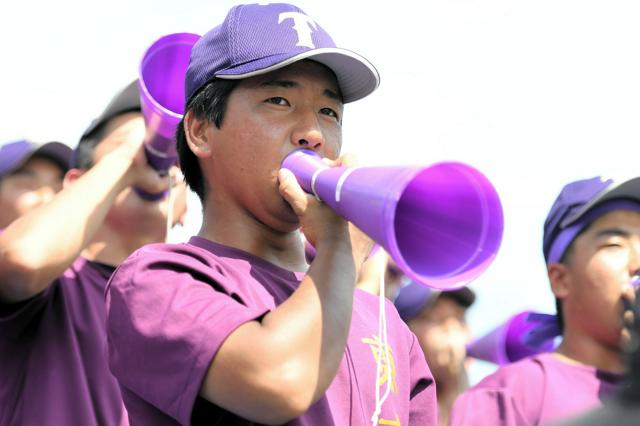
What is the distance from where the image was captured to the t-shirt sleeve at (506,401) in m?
3.81

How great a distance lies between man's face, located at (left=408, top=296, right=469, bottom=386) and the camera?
6.35 m

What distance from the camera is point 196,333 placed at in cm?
199

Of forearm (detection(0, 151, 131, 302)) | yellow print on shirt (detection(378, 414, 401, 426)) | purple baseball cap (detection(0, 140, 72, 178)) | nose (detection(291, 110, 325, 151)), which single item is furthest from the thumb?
purple baseball cap (detection(0, 140, 72, 178))

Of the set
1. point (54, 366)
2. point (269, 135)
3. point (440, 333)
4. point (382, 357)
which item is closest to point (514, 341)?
point (440, 333)

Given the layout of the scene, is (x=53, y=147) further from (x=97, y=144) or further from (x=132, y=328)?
(x=132, y=328)

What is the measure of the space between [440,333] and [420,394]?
3.83 m

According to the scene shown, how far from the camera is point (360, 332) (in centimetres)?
251

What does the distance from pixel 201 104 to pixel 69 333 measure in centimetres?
132

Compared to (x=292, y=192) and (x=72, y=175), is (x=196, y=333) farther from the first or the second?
(x=72, y=175)

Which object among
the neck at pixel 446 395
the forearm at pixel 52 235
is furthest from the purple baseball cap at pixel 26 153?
the neck at pixel 446 395

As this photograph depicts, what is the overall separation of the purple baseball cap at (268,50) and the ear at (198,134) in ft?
0.26

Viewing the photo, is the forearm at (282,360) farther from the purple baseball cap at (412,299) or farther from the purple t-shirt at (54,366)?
the purple baseball cap at (412,299)

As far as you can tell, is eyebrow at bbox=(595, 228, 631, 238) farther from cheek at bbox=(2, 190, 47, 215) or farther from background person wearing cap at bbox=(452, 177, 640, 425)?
cheek at bbox=(2, 190, 47, 215)

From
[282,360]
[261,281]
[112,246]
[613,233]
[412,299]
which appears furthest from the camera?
[412,299]
